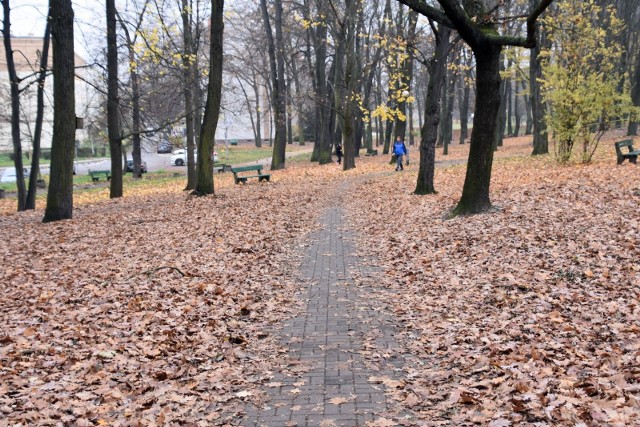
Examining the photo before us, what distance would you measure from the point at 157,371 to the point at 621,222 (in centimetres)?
A: 736

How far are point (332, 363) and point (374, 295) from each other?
7.54 ft

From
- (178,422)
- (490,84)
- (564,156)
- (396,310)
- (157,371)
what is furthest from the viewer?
(564,156)

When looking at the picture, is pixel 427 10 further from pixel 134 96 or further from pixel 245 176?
pixel 245 176

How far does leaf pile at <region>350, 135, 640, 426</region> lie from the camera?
4078 mm

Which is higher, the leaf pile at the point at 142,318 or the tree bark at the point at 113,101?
the tree bark at the point at 113,101

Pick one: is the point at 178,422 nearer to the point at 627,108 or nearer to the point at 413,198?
the point at 413,198

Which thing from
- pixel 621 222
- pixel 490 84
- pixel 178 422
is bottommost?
pixel 178 422

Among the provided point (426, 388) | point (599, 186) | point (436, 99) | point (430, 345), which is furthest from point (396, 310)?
point (436, 99)

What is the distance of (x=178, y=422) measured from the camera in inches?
163

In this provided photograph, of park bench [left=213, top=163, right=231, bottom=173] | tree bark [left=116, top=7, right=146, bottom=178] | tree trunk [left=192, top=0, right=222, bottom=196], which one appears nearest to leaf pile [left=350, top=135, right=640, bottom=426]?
tree trunk [left=192, top=0, right=222, bottom=196]

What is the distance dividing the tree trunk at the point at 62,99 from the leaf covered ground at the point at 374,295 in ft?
5.40

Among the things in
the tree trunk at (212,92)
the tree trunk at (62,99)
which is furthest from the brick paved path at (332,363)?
the tree trunk at (212,92)

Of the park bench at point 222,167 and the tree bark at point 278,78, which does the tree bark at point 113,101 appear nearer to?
the tree bark at point 278,78

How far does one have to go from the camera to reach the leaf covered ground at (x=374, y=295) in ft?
14.0
